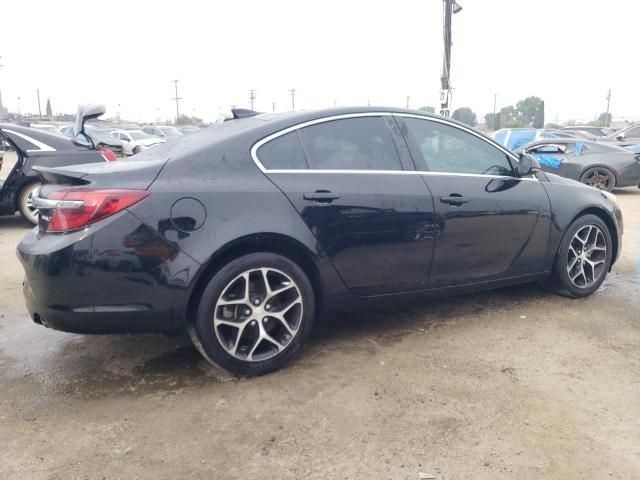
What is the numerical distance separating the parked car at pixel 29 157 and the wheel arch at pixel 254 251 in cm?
483

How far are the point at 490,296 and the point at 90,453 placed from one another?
10.8ft

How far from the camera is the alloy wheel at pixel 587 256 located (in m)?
4.39

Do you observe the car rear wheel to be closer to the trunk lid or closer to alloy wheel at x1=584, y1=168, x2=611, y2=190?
the trunk lid

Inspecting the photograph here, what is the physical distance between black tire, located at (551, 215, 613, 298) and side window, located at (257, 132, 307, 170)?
2328 millimetres

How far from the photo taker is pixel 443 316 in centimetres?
410

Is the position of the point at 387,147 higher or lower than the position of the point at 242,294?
higher

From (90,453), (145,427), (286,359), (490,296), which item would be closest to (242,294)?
(286,359)

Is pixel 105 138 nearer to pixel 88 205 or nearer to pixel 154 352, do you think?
pixel 154 352

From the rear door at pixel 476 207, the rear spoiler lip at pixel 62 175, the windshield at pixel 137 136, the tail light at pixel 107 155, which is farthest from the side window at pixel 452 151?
the windshield at pixel 137 136

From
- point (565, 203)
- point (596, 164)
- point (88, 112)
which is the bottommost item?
point (596, 164)

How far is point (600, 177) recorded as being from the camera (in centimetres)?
1173

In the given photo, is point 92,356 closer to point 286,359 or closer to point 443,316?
point 286,359

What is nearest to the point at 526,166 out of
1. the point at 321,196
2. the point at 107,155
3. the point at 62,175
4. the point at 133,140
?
the point at 321,196

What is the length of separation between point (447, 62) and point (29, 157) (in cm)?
931
